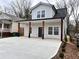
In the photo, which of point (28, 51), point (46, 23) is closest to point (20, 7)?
point (46, 23)

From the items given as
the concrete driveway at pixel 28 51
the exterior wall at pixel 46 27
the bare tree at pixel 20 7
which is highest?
the bare tree at pixel 20 7

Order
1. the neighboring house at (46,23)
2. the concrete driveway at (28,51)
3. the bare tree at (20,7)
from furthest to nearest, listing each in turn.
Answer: the bare tree at (20,7)
the neighboring house at (46,23)
the concrete driveway at (28,51)

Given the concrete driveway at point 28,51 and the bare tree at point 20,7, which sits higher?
the bare tree at point 20,7

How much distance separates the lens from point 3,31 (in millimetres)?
28484

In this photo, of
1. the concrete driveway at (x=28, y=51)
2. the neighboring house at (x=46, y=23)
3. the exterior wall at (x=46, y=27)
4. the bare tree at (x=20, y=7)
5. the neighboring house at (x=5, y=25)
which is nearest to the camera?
the concrete driveway at (x=28, y=51)

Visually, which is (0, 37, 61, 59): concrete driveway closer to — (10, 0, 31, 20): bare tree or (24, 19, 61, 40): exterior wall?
(24, 19, 61, 40): exterior wall

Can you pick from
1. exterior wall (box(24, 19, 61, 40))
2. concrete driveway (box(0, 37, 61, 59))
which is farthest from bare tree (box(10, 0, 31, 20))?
concrete driveway (box(0, 37, 61, 59))

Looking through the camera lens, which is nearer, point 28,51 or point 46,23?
point 28,51

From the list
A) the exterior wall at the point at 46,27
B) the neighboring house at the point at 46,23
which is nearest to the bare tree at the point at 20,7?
the exterior wall at the point at 46,27

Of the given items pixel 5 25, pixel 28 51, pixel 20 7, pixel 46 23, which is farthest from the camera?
pixel 20 7

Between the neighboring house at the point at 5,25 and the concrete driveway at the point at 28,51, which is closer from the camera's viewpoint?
the concrete driveway at the point at 28,51

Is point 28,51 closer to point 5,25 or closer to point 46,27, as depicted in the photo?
point 46,27

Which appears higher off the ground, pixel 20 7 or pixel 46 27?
pixel 20 7

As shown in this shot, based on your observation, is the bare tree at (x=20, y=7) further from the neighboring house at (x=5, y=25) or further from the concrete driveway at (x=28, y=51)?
the concrete driveway at (x=28, y=51)
